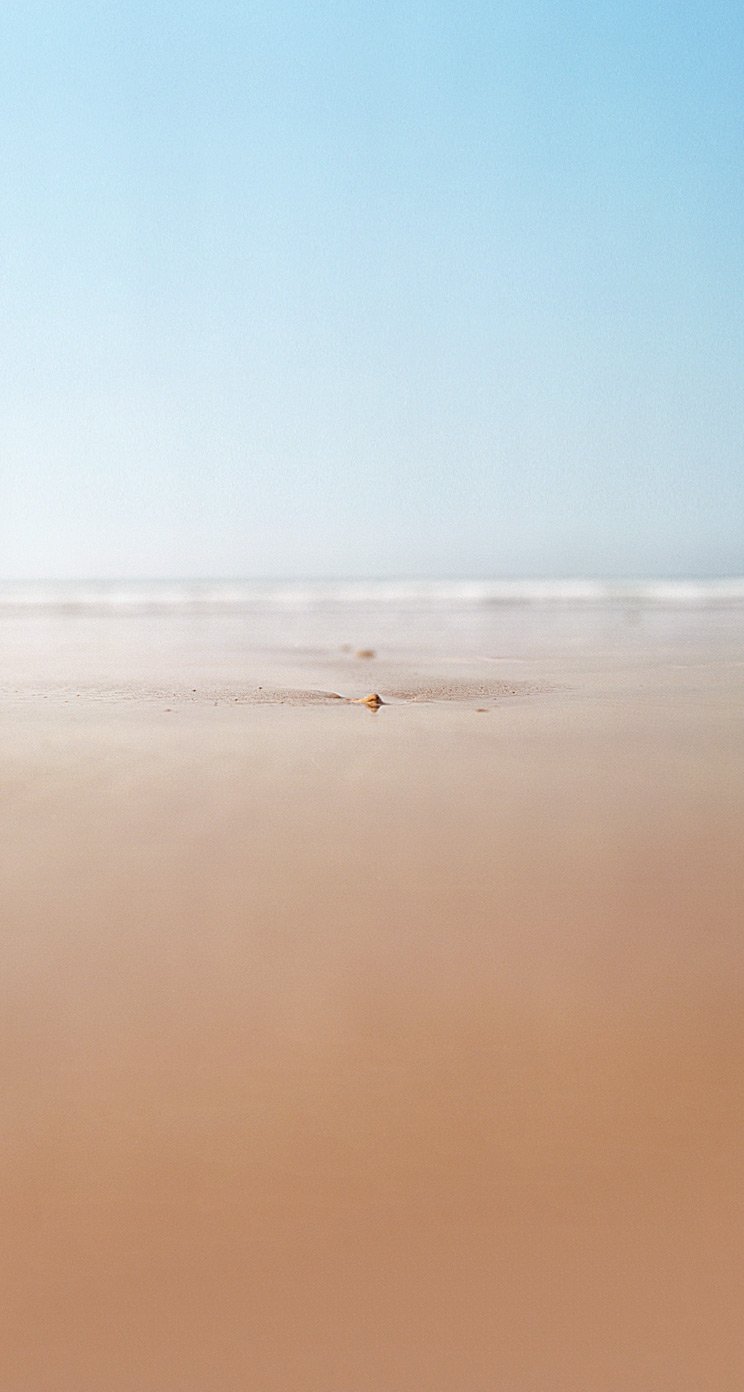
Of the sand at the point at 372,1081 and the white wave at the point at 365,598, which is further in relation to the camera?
the white wave at the point at 365,598

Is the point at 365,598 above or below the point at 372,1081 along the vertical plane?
above

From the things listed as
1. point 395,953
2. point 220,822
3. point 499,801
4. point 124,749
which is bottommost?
point 395,953

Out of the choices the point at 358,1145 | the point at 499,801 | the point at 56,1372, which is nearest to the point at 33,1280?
the point at 56,1372

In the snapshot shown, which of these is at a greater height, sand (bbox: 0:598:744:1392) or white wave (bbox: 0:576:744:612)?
white wave (bbox: 0:576:744:612)

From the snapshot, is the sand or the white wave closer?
the sand

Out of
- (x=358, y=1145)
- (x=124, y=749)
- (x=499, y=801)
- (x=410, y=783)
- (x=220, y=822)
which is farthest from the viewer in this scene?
(x=124, y=749)

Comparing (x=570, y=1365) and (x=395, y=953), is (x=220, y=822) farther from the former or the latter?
(x=570, y=1365)

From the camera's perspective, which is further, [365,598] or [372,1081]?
[365,598]

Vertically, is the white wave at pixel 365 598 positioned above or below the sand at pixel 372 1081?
above
